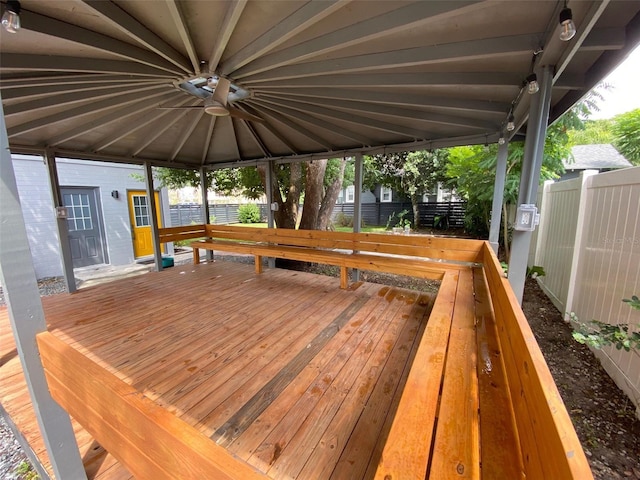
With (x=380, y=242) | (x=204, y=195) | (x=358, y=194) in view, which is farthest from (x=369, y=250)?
(x=204, y=195)

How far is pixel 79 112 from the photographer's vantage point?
11.1ft

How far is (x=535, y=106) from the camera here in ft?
6.81

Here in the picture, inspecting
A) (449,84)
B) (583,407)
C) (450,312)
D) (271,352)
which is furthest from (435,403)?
(449,84)

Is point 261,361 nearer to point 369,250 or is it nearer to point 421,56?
point 369,250

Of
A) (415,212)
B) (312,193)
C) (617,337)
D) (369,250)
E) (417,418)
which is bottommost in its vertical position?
(617,337)

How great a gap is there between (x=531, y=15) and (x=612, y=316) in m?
2.71

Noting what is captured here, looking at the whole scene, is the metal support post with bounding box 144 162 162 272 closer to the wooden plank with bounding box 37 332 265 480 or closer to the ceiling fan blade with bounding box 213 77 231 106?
the ceiling fan blade with bounding box 213 77 231 106

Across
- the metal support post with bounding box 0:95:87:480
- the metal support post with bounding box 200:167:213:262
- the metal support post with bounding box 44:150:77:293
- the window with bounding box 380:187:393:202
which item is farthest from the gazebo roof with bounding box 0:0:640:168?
the window with bounding box 380:187:393:202

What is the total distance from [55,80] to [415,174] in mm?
11879

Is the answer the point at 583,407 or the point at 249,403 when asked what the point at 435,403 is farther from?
the point at 583,407

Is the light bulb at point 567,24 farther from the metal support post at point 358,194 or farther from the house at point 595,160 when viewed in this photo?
the house at point 595,160

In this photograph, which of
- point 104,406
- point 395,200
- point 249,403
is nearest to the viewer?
point 104,406

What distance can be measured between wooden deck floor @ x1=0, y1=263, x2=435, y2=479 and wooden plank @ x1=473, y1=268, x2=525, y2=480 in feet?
2.38

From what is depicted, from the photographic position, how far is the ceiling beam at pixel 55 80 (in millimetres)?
2438
